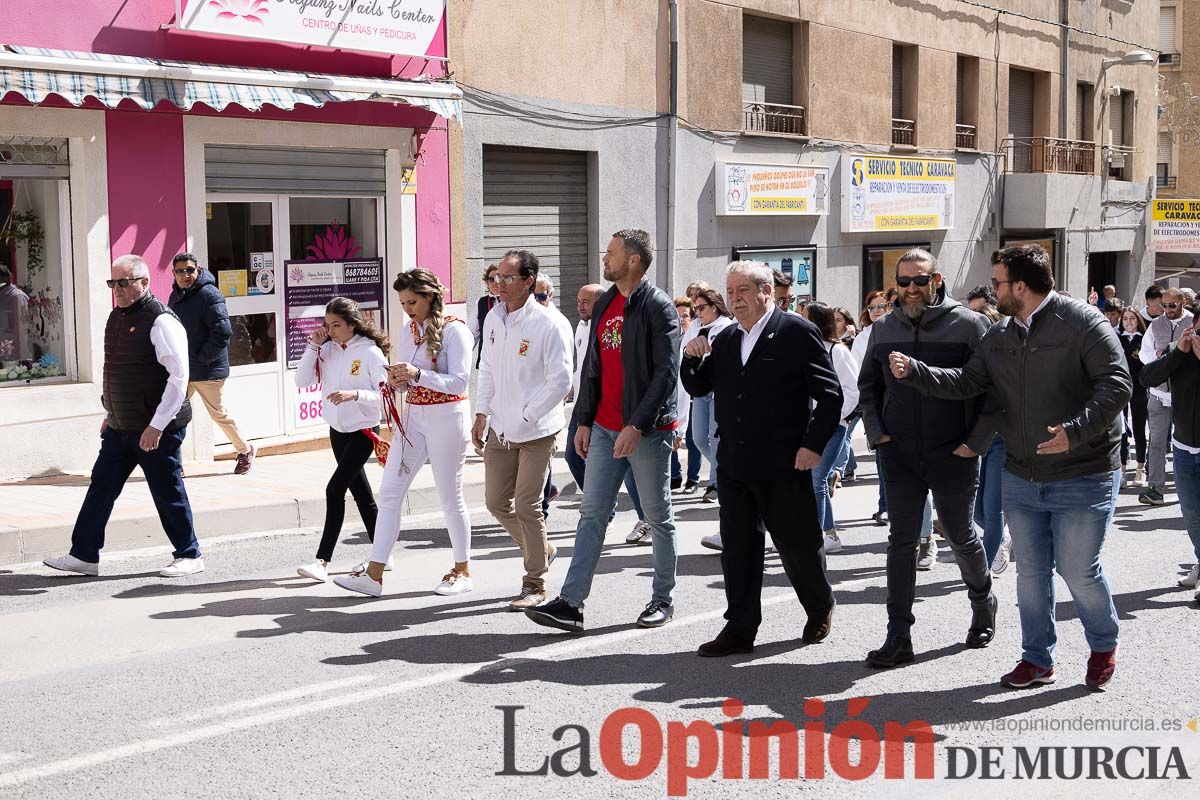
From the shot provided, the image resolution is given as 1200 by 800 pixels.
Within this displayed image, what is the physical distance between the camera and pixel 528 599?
7.34m

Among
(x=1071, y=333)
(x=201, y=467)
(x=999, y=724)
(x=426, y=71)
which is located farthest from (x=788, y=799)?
(x=426, y=71)

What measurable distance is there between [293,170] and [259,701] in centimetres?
860

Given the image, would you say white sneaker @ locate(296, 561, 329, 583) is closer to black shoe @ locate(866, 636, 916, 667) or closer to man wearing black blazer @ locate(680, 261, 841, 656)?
man wearing black blazer @ locate(680, 261, 841, 656)

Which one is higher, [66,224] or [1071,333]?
[66,224]

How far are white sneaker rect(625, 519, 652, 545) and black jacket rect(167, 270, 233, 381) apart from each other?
13.3 feet

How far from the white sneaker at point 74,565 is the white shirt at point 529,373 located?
104 inches

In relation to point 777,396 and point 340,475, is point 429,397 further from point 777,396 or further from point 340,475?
point 777,396

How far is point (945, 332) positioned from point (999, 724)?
171 cm

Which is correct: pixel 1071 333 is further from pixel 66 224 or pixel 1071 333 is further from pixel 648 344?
pixel 66 224

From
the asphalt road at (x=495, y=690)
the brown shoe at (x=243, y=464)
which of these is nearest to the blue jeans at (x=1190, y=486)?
the asphalt road at (x=495, y=690)

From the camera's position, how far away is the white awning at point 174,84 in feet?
35.2

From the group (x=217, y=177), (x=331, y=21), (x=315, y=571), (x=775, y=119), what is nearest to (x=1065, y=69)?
(x=775, y=119)

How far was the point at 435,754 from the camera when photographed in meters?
5.14

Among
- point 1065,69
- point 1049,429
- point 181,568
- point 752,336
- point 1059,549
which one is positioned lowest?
point 181,568
